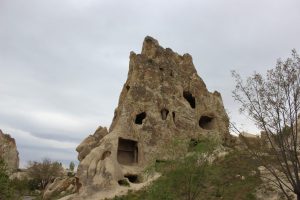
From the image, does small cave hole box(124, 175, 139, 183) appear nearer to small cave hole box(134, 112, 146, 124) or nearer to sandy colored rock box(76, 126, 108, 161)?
small cave hole box(134, 112, 146, 124)

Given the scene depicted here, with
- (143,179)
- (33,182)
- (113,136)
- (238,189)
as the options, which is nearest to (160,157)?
(143,179)

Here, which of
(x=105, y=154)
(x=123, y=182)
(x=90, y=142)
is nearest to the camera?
(x=123, y=182)

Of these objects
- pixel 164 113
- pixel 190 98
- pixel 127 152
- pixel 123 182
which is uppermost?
pixel 190 98

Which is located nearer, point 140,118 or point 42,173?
point 140,118

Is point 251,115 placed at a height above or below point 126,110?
below

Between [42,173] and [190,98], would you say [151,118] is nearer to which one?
[190,98]

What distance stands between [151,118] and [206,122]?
7163mm

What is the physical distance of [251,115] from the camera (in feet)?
57.6

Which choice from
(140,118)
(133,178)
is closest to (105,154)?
(133,178)

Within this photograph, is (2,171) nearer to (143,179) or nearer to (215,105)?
(143,179)

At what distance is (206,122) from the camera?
3681 cm

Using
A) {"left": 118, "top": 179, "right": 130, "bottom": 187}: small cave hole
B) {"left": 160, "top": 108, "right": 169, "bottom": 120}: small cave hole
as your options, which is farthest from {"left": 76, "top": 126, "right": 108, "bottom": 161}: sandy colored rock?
{"left": 118, "top": 179, "right": 130, "bottom": 187}: small cave hole

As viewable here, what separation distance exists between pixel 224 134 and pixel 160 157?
27.9 ft

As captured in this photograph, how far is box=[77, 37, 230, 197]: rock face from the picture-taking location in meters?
28.7
